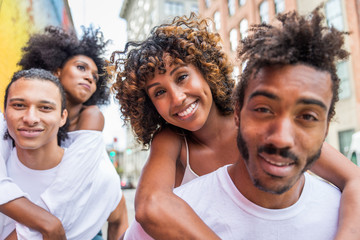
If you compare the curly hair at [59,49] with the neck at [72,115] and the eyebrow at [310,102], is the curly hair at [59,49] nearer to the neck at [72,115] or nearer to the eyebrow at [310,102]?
the neck at [72,115]

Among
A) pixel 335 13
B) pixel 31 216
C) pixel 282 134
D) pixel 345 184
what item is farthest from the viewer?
pixel 335 13

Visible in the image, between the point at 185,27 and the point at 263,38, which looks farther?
the point at 185,27

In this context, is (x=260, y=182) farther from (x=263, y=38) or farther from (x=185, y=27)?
(x=185, y=27)

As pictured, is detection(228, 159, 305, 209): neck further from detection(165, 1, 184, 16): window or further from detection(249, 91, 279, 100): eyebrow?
detection(165, 1, 184, 16): window

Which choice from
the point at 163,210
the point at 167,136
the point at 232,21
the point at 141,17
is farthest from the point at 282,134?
the point at 141,17

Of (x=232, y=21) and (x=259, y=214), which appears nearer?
(x=259, y=214)

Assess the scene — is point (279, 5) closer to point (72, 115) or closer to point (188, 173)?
point (72, 115)

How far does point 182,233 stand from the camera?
5.01 ft

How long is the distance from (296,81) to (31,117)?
178 cm

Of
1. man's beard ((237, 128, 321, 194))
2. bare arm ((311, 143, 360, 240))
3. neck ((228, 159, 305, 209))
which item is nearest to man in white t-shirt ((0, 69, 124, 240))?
neck ((228, 159, 305, 209))

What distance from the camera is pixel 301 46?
4.75 feet

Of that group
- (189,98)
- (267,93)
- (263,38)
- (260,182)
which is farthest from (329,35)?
(189,98)

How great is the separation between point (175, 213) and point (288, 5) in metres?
17.8

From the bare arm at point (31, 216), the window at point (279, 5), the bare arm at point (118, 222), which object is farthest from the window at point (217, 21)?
the bare arm at point (31, 216)
